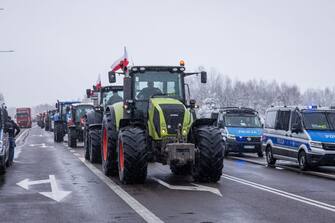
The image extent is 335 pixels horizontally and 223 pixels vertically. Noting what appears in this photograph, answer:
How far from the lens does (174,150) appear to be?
13.2 m

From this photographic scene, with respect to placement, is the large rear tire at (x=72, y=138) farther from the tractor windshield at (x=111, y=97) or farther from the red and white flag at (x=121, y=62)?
the red and white flag at (x=121, y=62)

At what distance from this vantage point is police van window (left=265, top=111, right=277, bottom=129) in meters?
20.4

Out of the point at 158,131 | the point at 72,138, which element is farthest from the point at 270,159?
the point at 72,138

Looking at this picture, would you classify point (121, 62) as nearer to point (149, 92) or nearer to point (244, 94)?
point (149, 92)

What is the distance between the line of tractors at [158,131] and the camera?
13.3 metres

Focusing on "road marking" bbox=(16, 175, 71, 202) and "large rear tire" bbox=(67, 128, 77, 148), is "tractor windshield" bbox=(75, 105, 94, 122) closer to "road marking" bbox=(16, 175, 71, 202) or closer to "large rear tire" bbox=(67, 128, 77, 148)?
"large rear tire" bbox=(67, 128, 77, 148)

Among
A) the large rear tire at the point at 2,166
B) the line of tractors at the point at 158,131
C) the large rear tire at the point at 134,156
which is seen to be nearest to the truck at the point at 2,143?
the large rear tire at the point at 2,166

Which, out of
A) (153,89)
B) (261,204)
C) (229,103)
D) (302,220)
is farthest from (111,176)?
(229,103)

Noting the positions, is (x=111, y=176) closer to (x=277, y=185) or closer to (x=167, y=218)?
(x=277, y=185)

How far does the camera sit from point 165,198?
1145 centimetres

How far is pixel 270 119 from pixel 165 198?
33.3 ft

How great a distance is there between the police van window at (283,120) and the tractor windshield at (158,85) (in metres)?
5.41

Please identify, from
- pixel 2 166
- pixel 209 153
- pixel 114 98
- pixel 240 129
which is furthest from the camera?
pixel 240 129

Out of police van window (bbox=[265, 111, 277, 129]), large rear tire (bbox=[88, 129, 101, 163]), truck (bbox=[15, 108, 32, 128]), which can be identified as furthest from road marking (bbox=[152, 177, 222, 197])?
truck (bbox=[15, 108, 32, 128])
